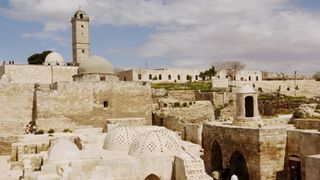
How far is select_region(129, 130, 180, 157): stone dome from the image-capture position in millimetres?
10930

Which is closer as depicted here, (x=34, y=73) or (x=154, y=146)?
(x=154, y=146)

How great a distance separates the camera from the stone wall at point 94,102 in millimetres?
20375

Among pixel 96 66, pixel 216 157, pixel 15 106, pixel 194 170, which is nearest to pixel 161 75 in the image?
pixel 96 66

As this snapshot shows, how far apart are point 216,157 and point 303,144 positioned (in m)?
4.31

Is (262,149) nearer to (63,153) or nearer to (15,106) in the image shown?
(63,153)

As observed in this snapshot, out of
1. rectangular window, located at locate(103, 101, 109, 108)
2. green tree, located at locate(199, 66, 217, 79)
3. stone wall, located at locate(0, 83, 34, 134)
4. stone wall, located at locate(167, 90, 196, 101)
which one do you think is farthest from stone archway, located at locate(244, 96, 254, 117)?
green tree, located at locate(199, 66, 217, 79)

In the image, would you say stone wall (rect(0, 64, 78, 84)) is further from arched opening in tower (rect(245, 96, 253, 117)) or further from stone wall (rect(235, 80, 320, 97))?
stone wall (rect(235, 80, 320, 97))

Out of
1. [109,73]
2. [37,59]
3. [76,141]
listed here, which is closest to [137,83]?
[109,73]

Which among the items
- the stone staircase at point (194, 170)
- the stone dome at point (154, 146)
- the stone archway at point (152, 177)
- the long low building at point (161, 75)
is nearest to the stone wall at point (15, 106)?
the stone dome at point (154, 146)

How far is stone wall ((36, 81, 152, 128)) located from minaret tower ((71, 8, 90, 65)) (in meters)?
12.4

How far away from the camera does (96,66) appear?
22828 millimetres

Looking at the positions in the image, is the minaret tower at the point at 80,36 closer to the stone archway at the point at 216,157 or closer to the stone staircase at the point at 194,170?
the stone archway at the point at 216,157

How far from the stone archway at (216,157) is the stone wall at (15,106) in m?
11.0

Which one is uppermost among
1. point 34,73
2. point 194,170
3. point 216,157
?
point 34,73
